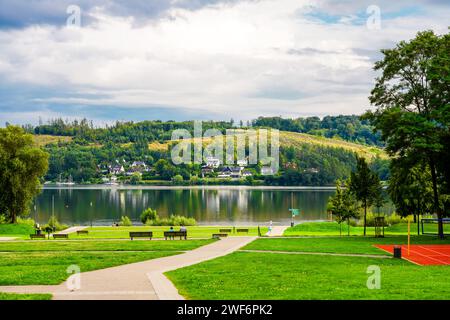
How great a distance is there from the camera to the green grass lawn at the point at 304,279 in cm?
1803

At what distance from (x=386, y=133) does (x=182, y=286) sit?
98.6 ft

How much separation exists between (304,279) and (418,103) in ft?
95.7

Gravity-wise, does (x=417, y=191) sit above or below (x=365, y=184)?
below

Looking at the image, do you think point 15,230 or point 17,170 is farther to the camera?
point 17,170

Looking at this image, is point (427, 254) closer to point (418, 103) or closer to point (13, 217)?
point (418, 103)

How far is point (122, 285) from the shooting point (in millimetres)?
20562

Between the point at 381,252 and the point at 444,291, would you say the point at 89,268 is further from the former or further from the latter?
the point at 381,252

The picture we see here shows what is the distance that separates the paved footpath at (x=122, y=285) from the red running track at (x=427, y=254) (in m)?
12.3

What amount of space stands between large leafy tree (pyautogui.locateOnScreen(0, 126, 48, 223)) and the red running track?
156ft

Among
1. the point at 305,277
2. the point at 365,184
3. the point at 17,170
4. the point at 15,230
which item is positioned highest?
the point at 17,170

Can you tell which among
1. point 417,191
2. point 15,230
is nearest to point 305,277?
point 15,230

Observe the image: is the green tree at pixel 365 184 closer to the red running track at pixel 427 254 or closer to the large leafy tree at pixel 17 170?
the red running track at pixel 427 254

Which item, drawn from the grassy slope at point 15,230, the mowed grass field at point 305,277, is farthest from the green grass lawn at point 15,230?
the mowed grass field at point 305,277
